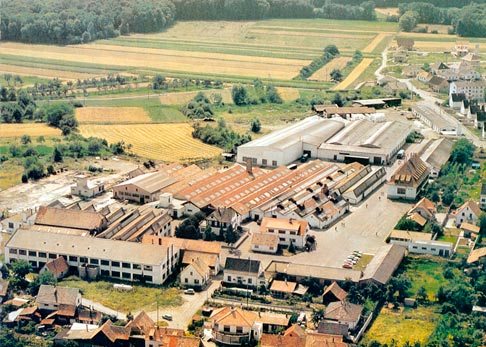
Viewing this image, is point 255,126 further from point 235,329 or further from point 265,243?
point 235,329

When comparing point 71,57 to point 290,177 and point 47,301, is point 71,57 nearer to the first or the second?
point 290,177

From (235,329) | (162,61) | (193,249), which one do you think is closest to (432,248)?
(193,249)

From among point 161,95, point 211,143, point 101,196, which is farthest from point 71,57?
point 101,196

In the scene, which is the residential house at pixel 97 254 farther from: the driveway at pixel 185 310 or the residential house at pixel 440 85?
the residential house at pixel 440 85

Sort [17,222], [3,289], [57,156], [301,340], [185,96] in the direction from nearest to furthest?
[301,340], [3,289], [17,222], [57,156], [185,96]

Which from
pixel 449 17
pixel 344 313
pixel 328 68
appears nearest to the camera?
pixel 344 313
